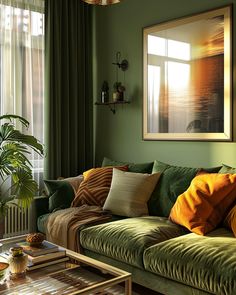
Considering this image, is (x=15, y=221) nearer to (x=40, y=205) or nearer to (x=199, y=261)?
(x=40, y=205)

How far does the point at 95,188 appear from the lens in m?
3.69

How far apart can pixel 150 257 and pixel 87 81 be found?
107 inches

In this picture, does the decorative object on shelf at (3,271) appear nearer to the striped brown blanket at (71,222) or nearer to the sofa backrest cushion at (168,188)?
the striped brown blanket at (71,222)

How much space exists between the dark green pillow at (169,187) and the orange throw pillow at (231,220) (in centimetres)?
52

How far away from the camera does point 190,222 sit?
2.83 meters

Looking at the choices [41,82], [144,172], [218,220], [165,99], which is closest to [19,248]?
[218,220]

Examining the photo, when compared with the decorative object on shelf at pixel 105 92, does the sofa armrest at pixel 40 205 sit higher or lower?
lower

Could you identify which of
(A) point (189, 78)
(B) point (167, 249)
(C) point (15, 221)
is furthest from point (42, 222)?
(A) point (189, 78)

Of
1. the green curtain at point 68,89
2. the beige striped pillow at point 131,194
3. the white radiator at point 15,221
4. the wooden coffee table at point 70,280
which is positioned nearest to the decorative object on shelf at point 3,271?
the wooden coffee table at point 70,280

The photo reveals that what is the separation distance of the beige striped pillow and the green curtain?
1.15 meters

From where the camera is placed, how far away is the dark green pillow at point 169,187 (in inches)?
130

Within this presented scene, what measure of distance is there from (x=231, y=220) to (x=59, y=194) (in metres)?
1.63

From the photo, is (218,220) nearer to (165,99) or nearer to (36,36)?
(165,99)

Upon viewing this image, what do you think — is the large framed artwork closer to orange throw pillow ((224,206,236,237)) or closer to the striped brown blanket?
orange throw pillow ((224,206,236,237))
